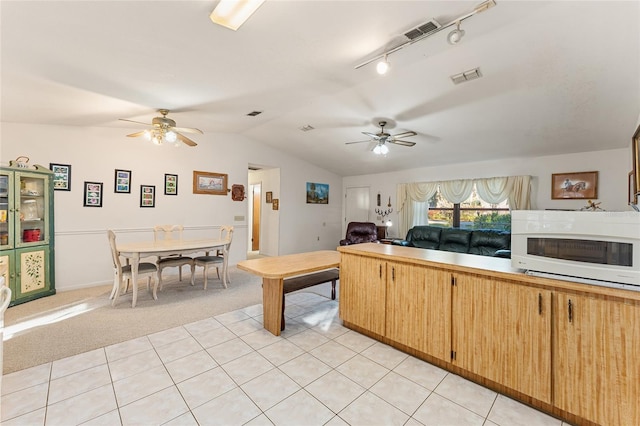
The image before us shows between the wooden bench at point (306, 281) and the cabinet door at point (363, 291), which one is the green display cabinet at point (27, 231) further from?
the cabinet door at point (363, 291)

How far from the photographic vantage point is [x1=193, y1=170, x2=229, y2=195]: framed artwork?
5449mm

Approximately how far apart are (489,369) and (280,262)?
212 centimetres

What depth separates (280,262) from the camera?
3137 mm

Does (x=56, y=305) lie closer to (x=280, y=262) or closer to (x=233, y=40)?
(x=280, y=262)

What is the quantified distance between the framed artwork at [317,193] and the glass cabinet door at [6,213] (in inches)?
216

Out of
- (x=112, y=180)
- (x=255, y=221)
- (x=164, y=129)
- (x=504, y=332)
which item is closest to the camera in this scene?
(x=504, y=332)

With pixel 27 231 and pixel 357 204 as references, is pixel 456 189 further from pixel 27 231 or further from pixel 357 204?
pixel 27 231

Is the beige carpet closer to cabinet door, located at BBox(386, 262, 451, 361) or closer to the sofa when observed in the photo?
cabinet door, located at BBox(386, 262, 451, 361)

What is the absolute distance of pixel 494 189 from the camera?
18.2 feet

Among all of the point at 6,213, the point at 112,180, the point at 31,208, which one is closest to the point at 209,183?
the point at 112,180

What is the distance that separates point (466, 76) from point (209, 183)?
15.7ft

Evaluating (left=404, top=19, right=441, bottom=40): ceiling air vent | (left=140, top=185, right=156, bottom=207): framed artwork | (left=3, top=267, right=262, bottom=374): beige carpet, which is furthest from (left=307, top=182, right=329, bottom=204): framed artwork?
(left=404, top=19, right=441, bottom=40): ceiling air vent

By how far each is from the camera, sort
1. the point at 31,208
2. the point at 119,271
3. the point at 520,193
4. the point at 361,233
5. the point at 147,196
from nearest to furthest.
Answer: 1. the point at 119,271
2. the point at 31,208
3. the point at 147,196
4. the point at 520,193
5. the point at 361,233

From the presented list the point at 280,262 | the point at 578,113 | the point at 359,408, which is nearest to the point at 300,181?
the point at 280,262
